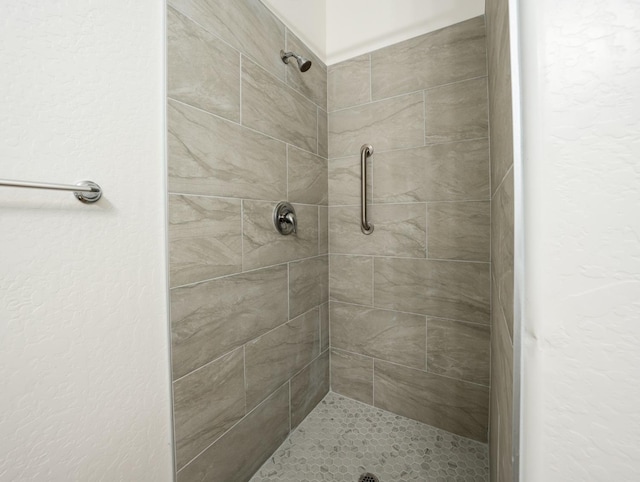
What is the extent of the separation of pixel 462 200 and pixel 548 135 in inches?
37.2

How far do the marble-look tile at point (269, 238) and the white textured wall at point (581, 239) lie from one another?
84 cm

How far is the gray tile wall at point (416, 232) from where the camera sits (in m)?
1.13

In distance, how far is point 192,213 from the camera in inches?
30.9

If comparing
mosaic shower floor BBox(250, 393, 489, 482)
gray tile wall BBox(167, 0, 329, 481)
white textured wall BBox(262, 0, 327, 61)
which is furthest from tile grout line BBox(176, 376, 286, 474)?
white textured wall BBox(262, 0, 327, 61)

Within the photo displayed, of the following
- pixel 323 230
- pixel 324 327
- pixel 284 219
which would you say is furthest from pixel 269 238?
pixel 324 327

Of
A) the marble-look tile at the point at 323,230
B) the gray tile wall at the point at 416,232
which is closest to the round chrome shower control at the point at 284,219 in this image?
the marble-look tile at the point at 323,230

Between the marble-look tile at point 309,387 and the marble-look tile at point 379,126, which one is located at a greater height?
the marble-look tile at point 379,126

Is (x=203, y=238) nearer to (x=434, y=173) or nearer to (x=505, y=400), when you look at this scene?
(x=505, y=400)

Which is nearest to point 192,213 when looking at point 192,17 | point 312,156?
point 192,17

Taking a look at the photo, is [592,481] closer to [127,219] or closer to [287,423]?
[127,219]

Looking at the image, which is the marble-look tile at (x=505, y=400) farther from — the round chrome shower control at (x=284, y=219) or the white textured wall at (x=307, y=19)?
the white textured wall at (x=307, y=19)

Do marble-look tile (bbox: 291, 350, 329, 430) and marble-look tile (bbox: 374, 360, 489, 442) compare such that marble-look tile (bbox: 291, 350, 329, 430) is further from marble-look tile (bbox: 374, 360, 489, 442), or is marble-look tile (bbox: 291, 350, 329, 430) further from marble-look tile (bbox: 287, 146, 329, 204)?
marble-look tile (bbox: 287, 146, 329, 204)

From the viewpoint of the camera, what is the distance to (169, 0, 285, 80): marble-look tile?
81 centimetres

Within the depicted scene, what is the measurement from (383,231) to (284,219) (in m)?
0.52
